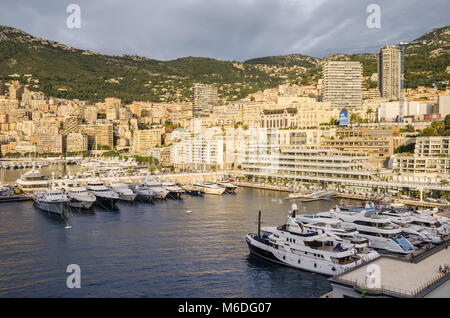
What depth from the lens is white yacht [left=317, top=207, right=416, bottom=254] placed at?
25500 mm

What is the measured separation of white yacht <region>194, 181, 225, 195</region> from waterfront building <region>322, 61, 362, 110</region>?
68106 mm

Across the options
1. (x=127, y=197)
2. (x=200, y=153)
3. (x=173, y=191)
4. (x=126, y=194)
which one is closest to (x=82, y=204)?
(x=126, y=194)

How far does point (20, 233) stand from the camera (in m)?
31.0

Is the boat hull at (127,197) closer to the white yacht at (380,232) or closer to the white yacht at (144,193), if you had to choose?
the white yacht at (144,193)

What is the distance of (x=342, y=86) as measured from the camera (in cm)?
11725

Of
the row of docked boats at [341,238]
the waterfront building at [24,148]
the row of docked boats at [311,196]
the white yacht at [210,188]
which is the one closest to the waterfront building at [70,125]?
the waterfront building at [24,148]

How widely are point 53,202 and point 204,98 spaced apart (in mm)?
132867

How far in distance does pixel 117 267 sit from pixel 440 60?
116 meters

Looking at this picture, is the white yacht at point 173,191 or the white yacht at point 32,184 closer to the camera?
the white yacht at point 173,191

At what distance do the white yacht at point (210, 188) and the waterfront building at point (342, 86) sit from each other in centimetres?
6811

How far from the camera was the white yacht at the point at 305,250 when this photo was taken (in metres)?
22.6

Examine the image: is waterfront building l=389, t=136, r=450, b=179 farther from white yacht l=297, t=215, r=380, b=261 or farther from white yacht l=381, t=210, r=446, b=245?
white yacht l=297, t=215, r=380, b=261
